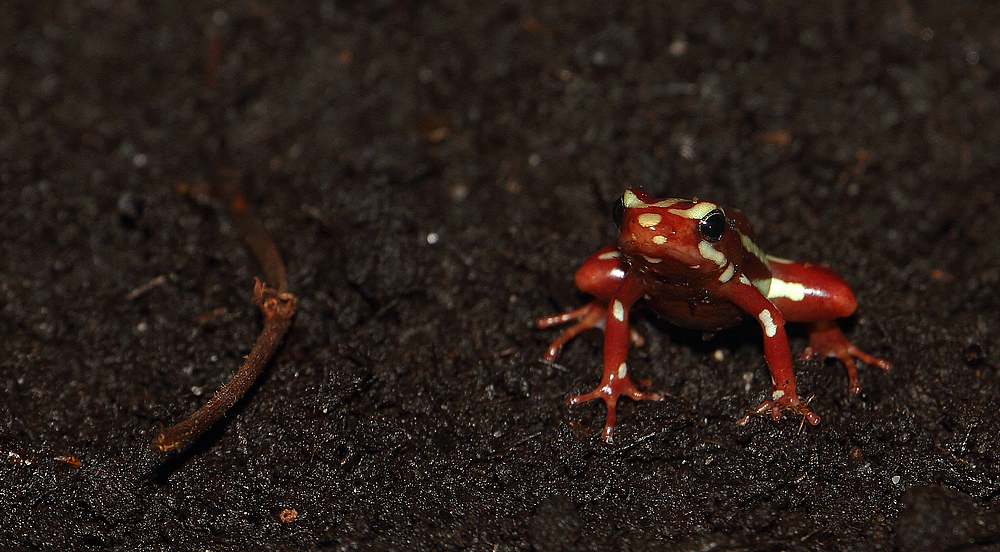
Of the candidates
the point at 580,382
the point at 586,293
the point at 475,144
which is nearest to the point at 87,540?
the point at 580,382

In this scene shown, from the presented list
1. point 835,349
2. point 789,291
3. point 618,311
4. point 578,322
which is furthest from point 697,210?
point 835,349

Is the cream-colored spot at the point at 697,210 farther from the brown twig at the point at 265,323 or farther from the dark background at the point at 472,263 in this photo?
the brown twig at the point at 265,323

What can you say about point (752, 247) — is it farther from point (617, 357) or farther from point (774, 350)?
point (617, 357)

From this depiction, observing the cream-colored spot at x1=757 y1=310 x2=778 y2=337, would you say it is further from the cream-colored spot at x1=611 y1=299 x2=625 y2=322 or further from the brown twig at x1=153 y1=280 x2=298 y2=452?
the brown twig at x1=153 y1=280 x2=298 y2=452

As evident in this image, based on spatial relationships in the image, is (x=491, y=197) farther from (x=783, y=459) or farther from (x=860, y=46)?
(x=860, y=46)

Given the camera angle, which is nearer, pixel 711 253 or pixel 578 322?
pixel 711 253

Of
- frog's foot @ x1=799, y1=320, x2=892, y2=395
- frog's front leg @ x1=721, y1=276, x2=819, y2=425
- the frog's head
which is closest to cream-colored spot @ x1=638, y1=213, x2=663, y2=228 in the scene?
the frog's head
